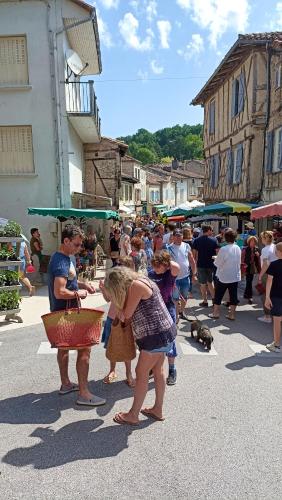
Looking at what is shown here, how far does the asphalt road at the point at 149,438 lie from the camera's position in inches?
100

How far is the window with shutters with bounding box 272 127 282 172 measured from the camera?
12648 mm

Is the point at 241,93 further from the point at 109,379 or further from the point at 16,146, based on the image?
the point at 109,379

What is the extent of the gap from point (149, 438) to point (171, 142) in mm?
108810

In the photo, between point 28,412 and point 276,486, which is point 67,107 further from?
point 276,486

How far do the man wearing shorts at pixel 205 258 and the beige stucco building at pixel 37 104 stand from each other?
5.67 m

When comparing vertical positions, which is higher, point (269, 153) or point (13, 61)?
point (13, 61)

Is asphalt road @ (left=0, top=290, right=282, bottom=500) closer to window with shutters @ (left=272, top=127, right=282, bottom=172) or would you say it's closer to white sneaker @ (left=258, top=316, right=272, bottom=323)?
white sneaker @ (left=258, top=316, right=272, bottom=323)

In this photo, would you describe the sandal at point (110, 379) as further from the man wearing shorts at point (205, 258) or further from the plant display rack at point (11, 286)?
the man wearing shorts at point (205, 258)

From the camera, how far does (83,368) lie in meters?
3.59

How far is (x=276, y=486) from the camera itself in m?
2.55

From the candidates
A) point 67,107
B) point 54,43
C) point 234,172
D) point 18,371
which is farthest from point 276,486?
point 234,172

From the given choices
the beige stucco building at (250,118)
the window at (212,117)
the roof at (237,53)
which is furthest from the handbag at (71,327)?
the window at (212,117)

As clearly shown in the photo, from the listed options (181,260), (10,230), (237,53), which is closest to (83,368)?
(181,260)

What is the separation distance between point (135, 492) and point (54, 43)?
38.6 feet
